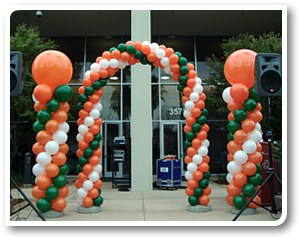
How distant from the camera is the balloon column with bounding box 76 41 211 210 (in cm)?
741

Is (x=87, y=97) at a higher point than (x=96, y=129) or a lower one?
higher

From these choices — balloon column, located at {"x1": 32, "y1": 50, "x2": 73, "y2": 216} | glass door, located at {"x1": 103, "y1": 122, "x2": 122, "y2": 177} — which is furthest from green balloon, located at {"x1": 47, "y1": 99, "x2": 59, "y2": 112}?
glass door, located at {"x1": 103, "y1": 122, "x2": 122, "y2": 177}

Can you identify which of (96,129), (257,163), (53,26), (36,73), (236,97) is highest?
(53,26)

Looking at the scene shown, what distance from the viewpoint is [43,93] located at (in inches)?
260

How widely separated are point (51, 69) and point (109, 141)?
8326mm

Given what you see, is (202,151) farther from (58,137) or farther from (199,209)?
(58,137)

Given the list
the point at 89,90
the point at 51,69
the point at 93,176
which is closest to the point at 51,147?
the point at 93,176

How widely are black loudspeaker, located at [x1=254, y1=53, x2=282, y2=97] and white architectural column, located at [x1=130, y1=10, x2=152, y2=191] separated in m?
5.77

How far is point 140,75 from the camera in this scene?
37.0ft

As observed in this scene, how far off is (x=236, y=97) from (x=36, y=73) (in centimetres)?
379

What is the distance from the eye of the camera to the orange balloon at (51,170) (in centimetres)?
662

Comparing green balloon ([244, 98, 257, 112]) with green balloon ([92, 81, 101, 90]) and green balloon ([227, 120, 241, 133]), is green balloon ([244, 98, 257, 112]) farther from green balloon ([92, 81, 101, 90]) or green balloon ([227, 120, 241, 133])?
green balloon ([92, 81, 101, 90])
